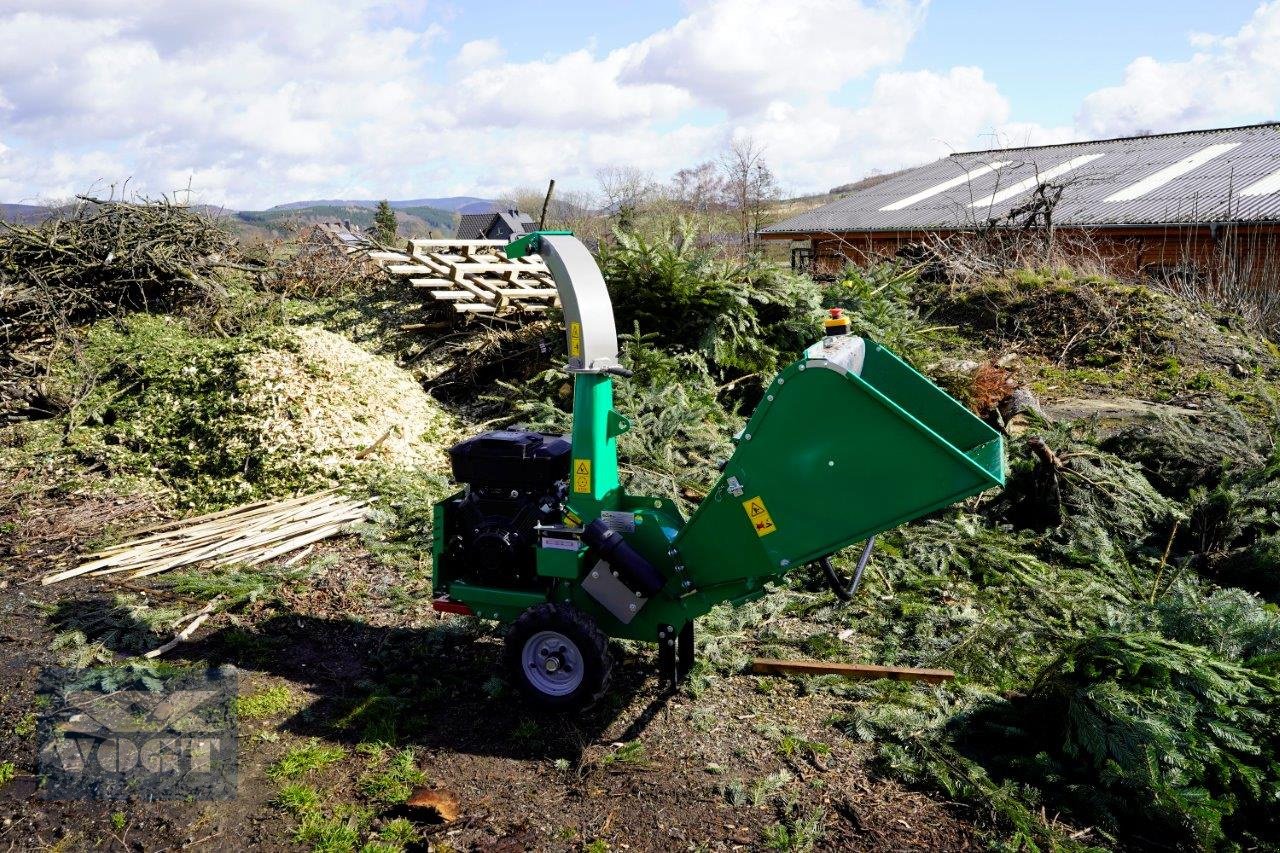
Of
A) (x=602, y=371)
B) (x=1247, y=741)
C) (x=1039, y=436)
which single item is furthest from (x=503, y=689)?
(x=1039, y=436)

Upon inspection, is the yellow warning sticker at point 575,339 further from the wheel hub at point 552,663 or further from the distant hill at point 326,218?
the distant hill at point 326,218

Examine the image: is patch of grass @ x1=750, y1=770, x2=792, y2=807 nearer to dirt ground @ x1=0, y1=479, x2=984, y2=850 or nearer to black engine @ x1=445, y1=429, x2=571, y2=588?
dirt ground @ x1=0, y1=479, x2=984, y2=850

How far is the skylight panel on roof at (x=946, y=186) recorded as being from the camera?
26844mm

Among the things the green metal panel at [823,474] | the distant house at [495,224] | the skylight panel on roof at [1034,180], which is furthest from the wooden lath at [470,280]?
the distant house at [495,224]

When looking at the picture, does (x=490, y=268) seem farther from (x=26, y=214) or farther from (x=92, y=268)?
(x=26, y=214)

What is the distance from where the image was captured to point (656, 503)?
487 cm

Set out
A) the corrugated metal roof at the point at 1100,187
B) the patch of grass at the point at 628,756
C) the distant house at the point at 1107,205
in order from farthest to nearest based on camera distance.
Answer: the corrugated metal roof at the point at 1100,187 → the distant house at the point at 1107,205 → the patch of grass at the point at 628,756

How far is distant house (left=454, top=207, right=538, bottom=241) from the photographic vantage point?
1316 inches

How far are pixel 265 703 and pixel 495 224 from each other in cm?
3404

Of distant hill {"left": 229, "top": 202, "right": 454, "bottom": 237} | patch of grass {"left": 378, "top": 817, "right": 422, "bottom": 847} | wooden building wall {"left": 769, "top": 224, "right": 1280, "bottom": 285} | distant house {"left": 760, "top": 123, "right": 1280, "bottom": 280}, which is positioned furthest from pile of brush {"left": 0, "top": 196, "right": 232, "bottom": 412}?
distant house {"left": 760, "top": 123, "right": 1280, "bottom": 280}

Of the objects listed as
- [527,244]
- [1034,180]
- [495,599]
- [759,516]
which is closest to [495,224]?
[1034,180]

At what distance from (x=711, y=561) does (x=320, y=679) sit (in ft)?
8.03

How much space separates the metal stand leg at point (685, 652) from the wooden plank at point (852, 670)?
442mm

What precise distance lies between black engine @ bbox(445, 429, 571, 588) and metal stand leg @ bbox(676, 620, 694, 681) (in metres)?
0.89
